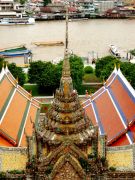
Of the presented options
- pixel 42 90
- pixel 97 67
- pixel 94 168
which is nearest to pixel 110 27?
pixel 97 67

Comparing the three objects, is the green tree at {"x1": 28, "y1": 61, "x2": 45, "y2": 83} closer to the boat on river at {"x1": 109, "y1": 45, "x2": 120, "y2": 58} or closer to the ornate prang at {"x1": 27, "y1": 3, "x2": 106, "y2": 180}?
the boat on river at {"x1": 109, "y1": 45, "x2": 120, "y2": 58}

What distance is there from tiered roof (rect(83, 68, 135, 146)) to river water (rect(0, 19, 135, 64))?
23.0 meters

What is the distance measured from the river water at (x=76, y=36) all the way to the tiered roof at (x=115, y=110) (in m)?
23.0

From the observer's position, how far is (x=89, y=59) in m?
41.1

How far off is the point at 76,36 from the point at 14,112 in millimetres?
37152

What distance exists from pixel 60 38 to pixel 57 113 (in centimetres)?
4167

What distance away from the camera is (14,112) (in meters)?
17.7

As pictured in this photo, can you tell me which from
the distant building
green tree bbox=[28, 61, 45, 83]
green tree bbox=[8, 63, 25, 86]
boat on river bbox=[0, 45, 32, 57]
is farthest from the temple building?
the distant building

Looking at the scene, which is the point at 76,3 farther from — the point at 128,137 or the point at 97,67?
the point at 128,137

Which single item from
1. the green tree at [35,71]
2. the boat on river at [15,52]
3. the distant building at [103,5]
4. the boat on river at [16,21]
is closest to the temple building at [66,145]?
the green tree at [35,71]

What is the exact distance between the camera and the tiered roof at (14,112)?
51.7ft

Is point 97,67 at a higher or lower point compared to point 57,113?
lower

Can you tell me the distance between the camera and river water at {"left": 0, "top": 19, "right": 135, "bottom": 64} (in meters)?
46.1

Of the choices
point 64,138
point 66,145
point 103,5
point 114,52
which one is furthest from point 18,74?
point 103,5
